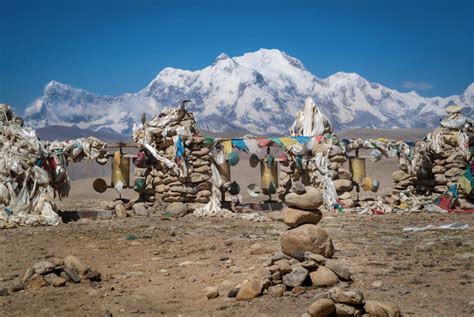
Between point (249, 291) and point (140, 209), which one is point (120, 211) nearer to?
point (140, 209)

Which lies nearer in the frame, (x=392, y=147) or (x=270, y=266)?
(x=270, y=266)

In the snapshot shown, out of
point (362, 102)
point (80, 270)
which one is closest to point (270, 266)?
point (80, 270)

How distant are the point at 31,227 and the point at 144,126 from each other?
14.4 ft

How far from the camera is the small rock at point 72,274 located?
23.1ft

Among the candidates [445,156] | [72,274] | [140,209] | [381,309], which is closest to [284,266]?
[381,309]

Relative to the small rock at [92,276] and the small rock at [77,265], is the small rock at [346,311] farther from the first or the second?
the small rock at [77,265]

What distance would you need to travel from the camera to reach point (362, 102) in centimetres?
9094

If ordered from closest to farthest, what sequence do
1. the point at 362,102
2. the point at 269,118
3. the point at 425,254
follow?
the point at 425,254 → the point at 269,118 → the point at 362,102

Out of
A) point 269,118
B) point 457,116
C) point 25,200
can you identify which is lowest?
point 25,200

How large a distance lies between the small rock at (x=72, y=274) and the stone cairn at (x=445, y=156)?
1146cm

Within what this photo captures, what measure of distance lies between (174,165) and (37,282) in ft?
26.7

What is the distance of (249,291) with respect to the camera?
19.5ft

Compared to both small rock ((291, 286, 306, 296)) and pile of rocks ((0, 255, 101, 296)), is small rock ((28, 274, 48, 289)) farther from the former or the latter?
small rock ((291, 286, 306, 296))

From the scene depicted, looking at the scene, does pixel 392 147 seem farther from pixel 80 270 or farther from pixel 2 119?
pixel 80 270
